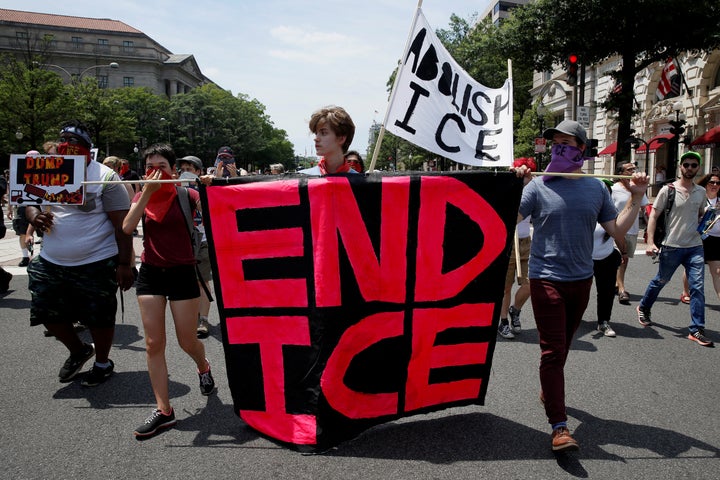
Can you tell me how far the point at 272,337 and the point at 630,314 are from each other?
17.3 ft

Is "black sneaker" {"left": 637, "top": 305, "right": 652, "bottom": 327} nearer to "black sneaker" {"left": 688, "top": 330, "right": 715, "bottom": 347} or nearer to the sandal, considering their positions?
"black sneaker" {"left": 688, "top": 330, "right": 715, "bottom": 347}

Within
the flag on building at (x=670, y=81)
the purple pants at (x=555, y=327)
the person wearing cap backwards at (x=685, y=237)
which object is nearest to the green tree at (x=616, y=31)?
the flag on building at (x=670, y=81)

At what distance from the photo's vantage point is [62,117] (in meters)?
32.4

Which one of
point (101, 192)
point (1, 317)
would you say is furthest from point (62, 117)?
point (101, 192)

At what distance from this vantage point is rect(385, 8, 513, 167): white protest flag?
3.95 metres

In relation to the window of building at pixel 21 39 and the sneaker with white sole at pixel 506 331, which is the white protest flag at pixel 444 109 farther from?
the window of building at pixel 21 39

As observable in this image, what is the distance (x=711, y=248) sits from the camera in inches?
254

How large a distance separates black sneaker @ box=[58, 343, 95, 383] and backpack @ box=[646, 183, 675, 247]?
19.0 feet

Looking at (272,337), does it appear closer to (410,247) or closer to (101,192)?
(410,247)

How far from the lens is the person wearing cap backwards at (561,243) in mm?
3342

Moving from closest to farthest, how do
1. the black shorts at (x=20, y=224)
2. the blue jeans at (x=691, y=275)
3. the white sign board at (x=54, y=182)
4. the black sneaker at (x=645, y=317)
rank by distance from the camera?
the white sign board at (x=54, y=182) → the blue jeans at (x=691, y=275) → the black sneaker at (x=645, y=317) → the black shorts at (x=20, y=224)

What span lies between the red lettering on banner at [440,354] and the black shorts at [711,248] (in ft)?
14.2

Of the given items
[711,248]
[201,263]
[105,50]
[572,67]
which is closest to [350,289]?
[201,263]

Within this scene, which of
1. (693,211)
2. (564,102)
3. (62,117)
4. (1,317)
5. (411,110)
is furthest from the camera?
(564,102)
